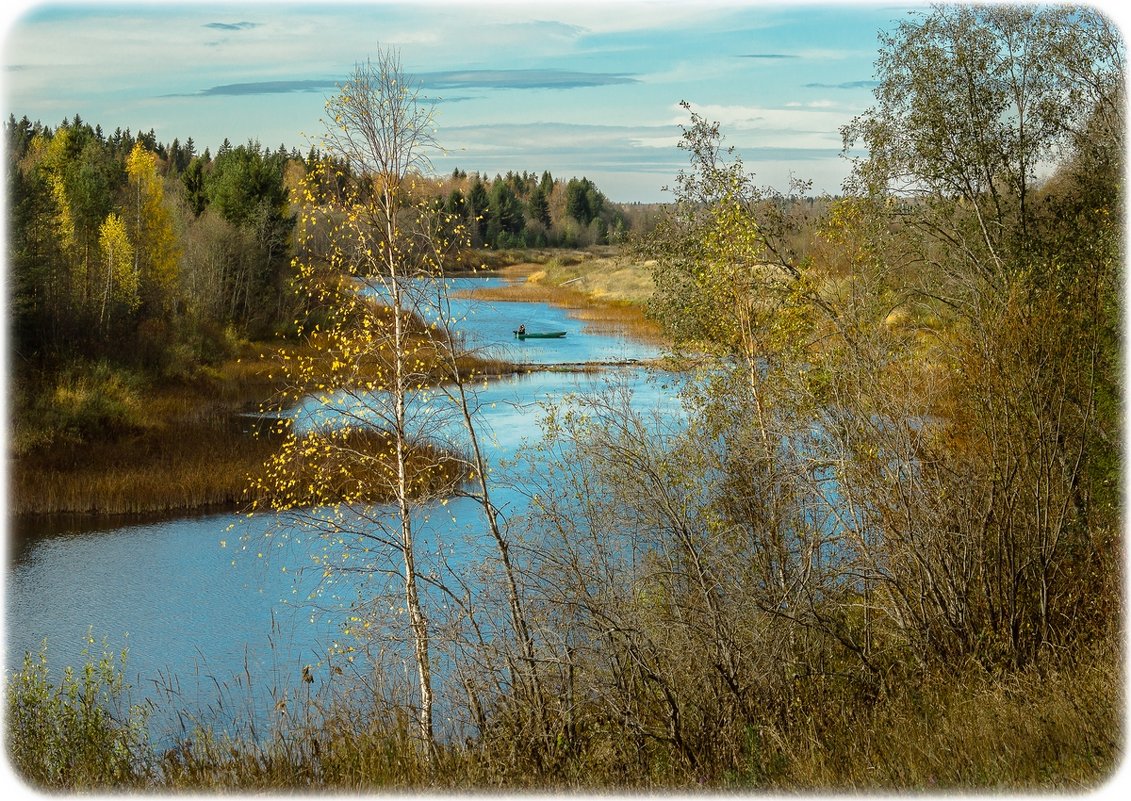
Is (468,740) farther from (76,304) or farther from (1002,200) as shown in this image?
(76,304)

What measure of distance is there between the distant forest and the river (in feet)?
27.8

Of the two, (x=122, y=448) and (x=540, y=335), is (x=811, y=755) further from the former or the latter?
(x=540, y=335)

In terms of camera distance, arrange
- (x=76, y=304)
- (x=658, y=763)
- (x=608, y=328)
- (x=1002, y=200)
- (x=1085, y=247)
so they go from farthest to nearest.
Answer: (x=608, y=328), (x=76, y=304), (x=1002, y=200), (x=1085, y=247), (x=658, y=763)

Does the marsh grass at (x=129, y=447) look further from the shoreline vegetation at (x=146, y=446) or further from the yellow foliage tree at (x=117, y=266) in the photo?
the yellow foliage tree at (x=117, y=266)

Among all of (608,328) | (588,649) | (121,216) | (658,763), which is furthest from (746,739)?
(608,328)

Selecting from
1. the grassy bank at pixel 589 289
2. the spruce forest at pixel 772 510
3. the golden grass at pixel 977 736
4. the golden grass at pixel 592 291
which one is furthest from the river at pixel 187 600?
the grassy bank at pixel 589 289

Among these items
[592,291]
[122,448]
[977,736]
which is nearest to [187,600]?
[122,448]

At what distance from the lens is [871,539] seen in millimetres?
9656

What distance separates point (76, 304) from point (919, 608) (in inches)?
1104

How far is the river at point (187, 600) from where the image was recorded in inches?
522

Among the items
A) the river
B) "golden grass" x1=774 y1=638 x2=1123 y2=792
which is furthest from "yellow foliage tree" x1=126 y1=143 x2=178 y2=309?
"golden grass" x1=774 y1=638 x2=1123 y2=792

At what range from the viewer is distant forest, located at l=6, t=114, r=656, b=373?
92.8ft

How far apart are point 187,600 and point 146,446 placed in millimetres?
9348

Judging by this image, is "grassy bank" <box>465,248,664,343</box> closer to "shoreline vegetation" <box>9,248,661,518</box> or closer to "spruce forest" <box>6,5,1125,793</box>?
"shoreline vegetation" <box>9,248,661,518</box>
